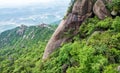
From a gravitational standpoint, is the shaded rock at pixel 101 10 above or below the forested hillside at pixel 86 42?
above

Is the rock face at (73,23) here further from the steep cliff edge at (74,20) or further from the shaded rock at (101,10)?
the shaded rock at (101,10)

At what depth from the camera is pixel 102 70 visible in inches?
1458

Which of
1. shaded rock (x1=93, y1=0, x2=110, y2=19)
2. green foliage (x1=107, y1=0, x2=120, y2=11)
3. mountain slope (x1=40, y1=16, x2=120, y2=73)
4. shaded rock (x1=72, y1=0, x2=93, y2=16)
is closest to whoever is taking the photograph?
mountain slope (x1=40, y1=16, x2=120, y2=73)

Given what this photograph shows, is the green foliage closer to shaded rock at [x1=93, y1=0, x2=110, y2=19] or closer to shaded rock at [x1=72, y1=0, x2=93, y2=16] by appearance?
shaded rock at [x1=93, y1=0, x2=110, y2=19]

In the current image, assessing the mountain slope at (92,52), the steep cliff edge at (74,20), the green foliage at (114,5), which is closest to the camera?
the mountain slope at (92,52)

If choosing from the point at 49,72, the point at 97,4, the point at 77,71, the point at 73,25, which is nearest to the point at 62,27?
the point at 73,25

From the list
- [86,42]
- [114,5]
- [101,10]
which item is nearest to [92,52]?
[86,42]

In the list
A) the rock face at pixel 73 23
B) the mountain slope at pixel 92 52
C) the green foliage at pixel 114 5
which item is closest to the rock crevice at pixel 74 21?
the rock face at pixel 73 23

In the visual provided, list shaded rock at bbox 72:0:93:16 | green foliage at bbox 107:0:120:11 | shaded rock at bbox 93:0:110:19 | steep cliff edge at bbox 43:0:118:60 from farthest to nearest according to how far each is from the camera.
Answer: shaded rock at bbox 72:0:93:16
steep cliff edge at bbox 43:0:118:60
shaded rock at bbox 93:0:110:19
green foliage at bbox 107:0:120:11

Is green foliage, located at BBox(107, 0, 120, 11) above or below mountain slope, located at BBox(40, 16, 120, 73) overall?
above

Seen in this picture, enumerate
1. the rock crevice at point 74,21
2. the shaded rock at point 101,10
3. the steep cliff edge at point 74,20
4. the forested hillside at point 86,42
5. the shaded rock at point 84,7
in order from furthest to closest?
Answer: 1. the shaded rock at point 84,7
2. the rock crevice at point 74,21
3. the steep cliff edge at point 74,20
4. the shaded rock at point 101,10
5. the forested hillside at point 86,42

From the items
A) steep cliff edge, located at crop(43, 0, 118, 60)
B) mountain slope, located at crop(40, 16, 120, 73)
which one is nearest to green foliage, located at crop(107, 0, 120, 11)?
steep cliff edge, located at crop(43, 0, 118, 60)

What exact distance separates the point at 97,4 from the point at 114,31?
8.76 metres

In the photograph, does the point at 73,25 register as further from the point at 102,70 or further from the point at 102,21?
the point at 102,70
